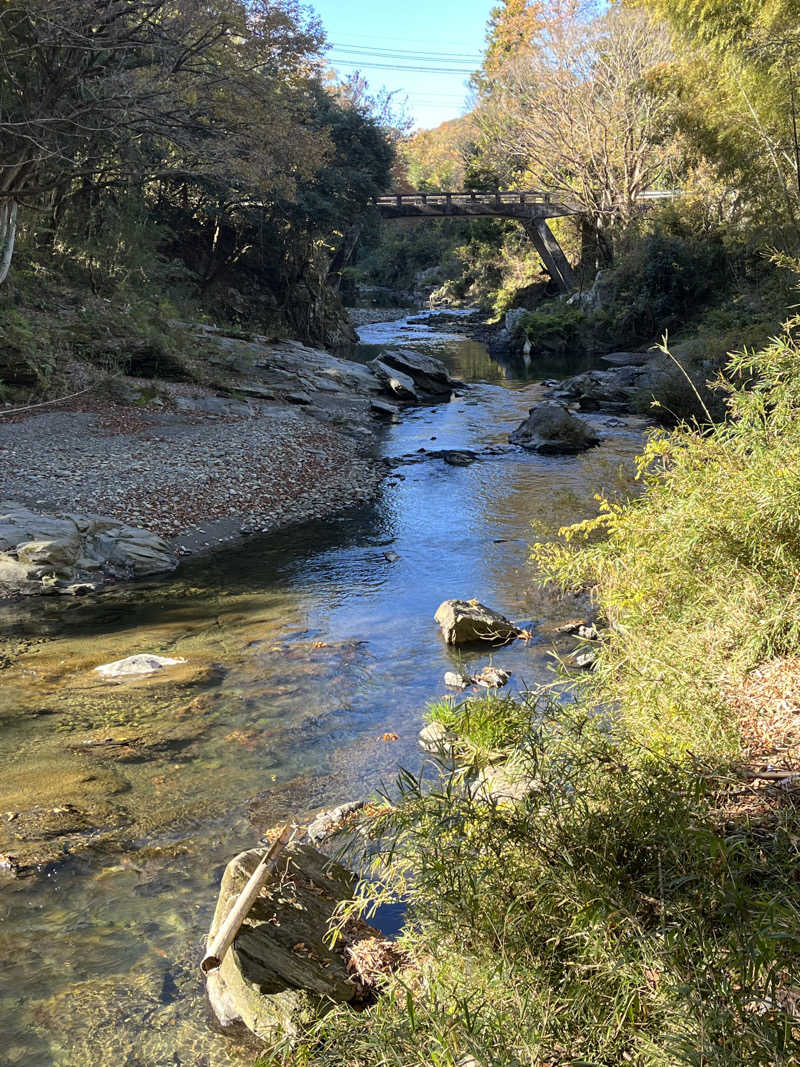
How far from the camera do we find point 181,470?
42.5 ft

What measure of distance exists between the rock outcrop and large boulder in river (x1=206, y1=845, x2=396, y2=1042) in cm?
625

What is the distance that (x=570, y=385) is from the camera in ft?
75.9

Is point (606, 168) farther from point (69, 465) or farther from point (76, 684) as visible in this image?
point (76, 684)

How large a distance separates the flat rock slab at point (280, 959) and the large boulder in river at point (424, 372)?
811 inches

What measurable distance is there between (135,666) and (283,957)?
→ 162 inches

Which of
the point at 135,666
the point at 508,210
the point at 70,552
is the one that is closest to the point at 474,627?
the point at 135,666

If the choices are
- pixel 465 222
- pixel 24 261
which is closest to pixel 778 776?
pixel 24 261

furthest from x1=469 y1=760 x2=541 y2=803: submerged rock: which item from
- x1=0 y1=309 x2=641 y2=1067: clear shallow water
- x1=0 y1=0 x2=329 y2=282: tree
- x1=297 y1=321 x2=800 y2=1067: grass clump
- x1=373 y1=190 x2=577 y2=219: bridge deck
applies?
x1=373 y1=190 x2=577 y2=219: bridge deck

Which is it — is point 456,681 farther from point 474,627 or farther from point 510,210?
point 510,210

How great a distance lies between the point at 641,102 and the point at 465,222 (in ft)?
71.3

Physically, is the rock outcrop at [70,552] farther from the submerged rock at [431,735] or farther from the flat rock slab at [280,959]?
the flat rock slab at [280,959]

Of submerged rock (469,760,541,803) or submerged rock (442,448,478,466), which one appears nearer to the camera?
submerged rock (469,760,541,803)

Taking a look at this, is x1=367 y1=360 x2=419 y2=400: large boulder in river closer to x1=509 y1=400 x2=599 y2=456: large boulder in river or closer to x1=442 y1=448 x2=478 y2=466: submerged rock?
x1=509 y1=400 x2=599 y2=456: large boulder in river

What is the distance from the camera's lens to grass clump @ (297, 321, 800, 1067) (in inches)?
90.4
